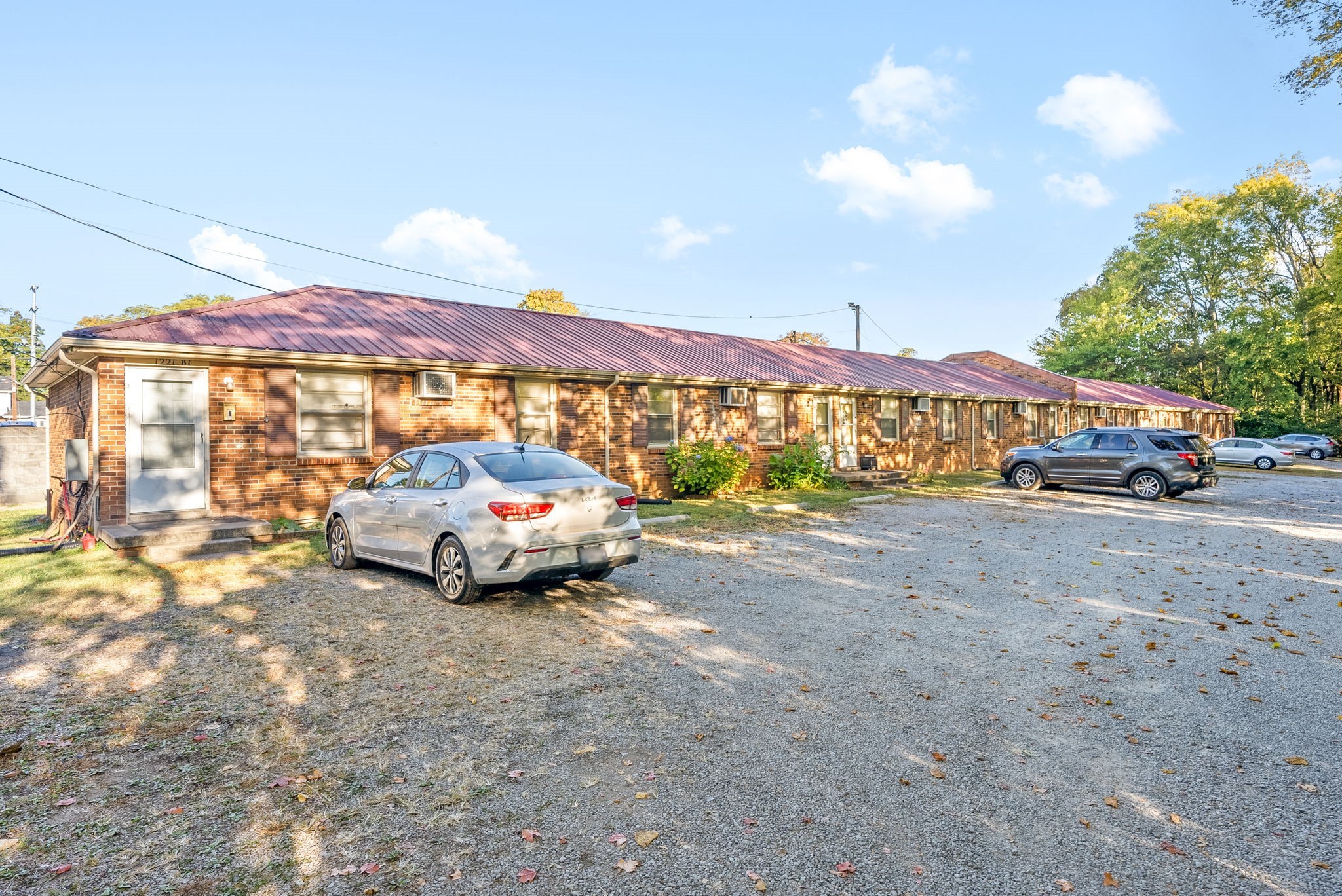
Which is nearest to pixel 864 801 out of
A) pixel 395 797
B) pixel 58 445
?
pixel 395 797

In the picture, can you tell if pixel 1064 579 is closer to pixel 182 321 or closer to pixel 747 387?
pixel 747 387

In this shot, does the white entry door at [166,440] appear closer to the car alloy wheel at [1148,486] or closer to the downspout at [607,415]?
the downspout at [607,415]

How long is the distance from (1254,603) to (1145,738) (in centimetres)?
445

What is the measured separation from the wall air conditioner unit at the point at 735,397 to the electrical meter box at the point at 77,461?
12.7m

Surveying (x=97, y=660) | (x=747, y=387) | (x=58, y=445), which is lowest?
(x=97, y=660)

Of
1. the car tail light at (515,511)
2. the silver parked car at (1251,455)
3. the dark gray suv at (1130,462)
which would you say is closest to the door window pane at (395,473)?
the car tail light at (515,511)

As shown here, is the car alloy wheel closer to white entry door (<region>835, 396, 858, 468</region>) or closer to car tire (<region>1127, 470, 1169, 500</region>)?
car tire (<region>1127, 470, 1169, 500</region>)

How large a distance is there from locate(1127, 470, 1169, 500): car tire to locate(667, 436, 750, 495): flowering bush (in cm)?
960

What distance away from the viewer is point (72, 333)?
1039cm

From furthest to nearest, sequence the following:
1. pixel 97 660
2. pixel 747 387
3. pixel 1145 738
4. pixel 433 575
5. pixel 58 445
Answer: pixel 747 387
pixel 58 445
pixel 433 575
pixel 97 660
pixel 1145 738

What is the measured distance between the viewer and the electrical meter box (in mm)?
10773

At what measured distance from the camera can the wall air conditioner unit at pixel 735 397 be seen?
1866cm

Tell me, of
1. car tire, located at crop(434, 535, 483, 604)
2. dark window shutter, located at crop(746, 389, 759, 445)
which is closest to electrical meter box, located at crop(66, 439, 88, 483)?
car tire, located at crop(434, 535, 483, 604)

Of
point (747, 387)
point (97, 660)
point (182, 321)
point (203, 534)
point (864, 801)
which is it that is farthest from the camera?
point (747, 387)
